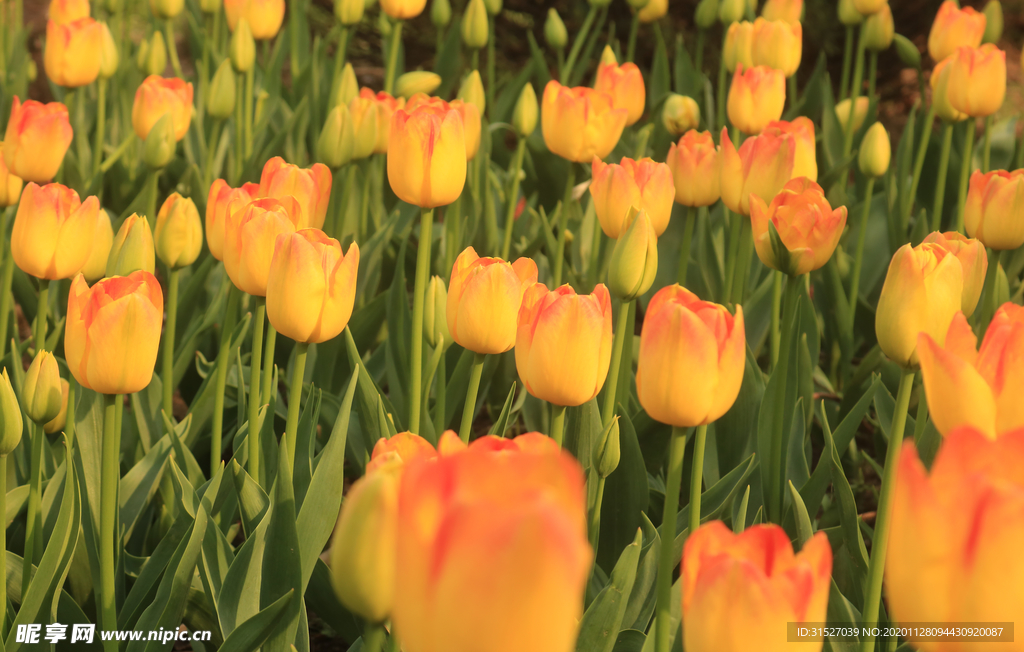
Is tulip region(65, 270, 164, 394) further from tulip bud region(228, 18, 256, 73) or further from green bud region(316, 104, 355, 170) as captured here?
tulip bud region(228, 18, 256, 73)

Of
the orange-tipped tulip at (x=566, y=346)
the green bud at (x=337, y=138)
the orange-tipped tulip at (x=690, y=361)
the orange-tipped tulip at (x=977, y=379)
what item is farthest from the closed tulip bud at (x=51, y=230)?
the orange-tipped tulip at (x=977, y=379)

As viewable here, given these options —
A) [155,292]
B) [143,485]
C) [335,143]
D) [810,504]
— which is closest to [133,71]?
[335,143]

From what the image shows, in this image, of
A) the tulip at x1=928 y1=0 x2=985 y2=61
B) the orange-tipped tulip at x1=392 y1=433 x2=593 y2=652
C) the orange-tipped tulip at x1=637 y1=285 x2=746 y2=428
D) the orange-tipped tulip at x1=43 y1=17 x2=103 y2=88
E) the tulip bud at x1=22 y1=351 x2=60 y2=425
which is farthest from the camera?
the tulip at x1=928 y1=0 x2=985 y2=61

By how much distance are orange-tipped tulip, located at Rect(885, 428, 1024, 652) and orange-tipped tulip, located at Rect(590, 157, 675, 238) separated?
2.99 ft

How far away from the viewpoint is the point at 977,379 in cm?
70

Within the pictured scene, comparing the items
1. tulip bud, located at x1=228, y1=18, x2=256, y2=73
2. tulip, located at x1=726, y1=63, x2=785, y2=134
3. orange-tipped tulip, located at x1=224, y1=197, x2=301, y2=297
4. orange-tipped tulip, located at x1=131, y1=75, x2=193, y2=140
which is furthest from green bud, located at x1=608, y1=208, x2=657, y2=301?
tulip bud, located at x1=228, y1=18, x2=256, y2=73

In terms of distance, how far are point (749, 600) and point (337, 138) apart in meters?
1.38

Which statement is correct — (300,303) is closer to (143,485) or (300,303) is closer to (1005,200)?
(143,485)

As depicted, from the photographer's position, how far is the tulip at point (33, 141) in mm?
1624

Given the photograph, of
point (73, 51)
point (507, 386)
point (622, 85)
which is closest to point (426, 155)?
point (507, 386)

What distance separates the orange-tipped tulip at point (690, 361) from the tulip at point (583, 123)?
1.03m

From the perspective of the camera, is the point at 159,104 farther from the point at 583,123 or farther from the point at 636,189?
the point at 636,189

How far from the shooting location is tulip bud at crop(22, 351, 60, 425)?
104 cm

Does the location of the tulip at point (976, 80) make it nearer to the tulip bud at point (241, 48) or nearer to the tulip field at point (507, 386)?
the tulip field at point (507, 386)
